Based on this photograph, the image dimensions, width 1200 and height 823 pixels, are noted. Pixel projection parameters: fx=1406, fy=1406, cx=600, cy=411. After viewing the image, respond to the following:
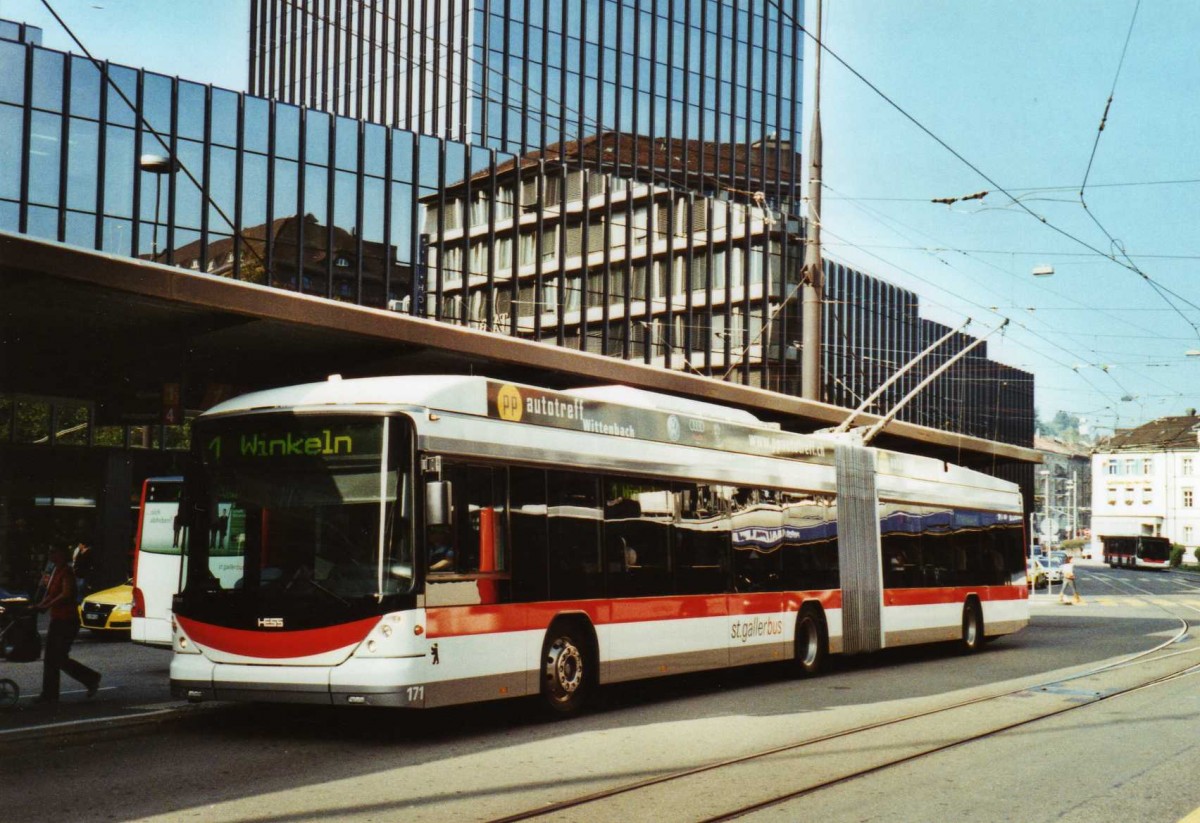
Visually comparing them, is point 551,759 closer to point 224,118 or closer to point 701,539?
point 701,539

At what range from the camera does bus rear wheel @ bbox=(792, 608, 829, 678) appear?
16.4 meters

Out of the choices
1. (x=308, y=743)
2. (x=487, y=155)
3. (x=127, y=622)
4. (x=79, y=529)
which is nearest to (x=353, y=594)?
(x=308, y=743)

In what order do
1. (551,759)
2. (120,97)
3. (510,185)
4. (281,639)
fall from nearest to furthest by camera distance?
(551,759) < (281,639) < (120,97) < (510,185)

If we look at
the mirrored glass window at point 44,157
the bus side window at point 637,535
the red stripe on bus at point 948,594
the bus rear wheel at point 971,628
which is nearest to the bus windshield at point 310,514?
the bus side window at point 637,535

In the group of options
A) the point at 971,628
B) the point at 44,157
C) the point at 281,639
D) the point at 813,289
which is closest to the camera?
the point at 281,639

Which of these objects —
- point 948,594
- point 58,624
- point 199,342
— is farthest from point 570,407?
point 948,594

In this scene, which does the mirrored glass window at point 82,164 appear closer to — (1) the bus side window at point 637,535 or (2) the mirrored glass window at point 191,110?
(2) the mirrored glass window at point 191,110

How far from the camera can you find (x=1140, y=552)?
100m

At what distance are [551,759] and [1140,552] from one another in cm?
9886

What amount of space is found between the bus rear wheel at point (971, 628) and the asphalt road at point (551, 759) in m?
5.72

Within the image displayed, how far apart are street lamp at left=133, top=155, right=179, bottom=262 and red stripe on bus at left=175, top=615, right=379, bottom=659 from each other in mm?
28421

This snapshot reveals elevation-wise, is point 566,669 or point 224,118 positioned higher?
point 224,118

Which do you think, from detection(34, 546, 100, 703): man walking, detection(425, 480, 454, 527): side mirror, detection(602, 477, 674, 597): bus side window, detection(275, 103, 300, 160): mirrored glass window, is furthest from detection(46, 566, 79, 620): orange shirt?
detection(275, 103, 300, 160): mirrored glass window

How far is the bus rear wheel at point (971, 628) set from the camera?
21.4 m
